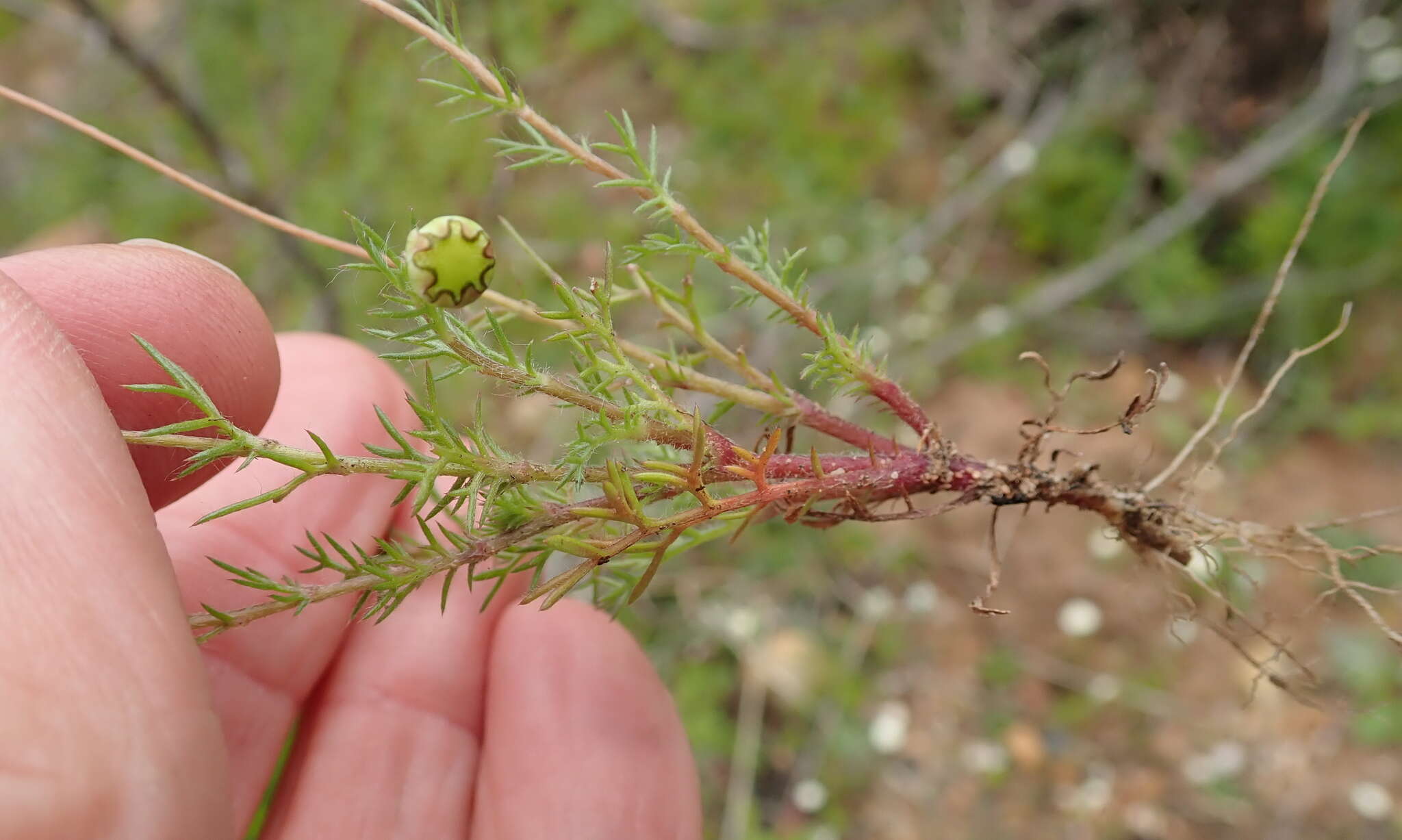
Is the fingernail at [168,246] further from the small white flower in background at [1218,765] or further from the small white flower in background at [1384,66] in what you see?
the small white flower in background at [1384,66]

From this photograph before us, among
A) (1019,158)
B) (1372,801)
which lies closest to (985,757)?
(1372,801)

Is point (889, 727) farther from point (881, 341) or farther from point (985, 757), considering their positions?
point (881, 341)

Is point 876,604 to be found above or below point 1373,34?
below

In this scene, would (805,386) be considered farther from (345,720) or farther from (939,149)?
(345,720)

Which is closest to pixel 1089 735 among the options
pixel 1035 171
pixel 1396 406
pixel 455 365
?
pixel 1396 406

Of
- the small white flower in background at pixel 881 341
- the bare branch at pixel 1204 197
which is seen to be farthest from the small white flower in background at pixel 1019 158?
the small white flower in background at pixel 881 341
